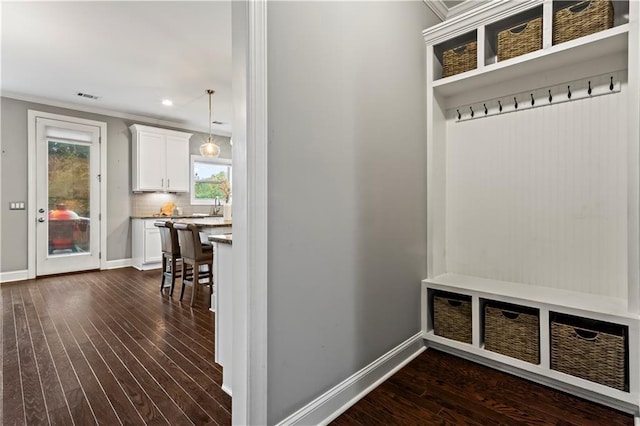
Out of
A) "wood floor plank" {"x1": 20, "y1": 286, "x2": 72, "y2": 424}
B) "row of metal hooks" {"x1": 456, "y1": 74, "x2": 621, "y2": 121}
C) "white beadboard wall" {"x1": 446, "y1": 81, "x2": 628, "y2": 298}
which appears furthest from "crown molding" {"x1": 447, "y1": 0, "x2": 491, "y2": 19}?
"wood floor plank" {"x1": 20, "y1": 286, "x2": 72, "y2": 424}

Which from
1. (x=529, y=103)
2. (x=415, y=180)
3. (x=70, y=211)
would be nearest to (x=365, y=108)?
(x=415, y=180)

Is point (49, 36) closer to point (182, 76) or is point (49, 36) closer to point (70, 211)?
point (182, 76)

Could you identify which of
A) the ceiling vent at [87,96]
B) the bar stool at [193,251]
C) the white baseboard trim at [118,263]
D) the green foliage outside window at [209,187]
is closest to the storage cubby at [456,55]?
the bar stool at [193,251]

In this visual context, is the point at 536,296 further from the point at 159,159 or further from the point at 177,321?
the point at 159,159

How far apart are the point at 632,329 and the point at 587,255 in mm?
564

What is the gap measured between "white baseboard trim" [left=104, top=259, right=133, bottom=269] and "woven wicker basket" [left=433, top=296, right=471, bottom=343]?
221 inches

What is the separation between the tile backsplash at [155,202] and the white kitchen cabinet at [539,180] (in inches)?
217

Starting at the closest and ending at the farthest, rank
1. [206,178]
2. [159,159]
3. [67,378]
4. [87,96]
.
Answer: [67,378] → [87,96] → [159,159] → [206,178]

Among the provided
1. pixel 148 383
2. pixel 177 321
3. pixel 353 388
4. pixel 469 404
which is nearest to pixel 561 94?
pixel 469 404

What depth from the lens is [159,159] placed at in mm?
5918

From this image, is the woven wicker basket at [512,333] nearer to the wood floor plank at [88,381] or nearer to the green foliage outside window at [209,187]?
the wood floor plank at [88,381]

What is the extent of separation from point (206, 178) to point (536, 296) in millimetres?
6517

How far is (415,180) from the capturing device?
239cm

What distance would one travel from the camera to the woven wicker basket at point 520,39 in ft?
6.64
